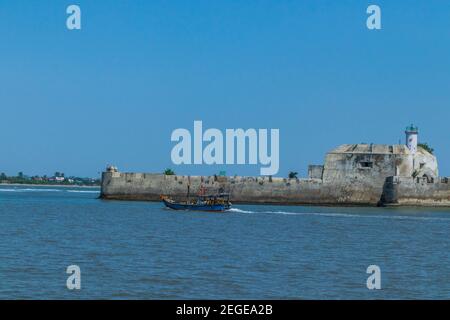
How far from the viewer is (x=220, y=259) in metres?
19.3

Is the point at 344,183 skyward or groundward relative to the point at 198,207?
skyward

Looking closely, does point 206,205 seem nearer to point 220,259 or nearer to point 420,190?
point 420,190

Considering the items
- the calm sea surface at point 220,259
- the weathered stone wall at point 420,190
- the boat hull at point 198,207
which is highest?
the weathered stone wall at point 420,190

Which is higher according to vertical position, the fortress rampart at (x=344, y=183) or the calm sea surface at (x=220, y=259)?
the fortress rampart at (x=344, y=183)

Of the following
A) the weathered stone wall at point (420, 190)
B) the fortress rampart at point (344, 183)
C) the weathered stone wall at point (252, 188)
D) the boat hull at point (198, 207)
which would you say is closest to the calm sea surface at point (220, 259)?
the boat hull at point (198, 207)

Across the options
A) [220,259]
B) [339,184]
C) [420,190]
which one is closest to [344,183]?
[339,184]

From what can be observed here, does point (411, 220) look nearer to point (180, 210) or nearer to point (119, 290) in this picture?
point (180, 210)

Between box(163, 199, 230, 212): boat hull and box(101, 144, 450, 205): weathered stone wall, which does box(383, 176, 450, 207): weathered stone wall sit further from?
box(163, 199, 230, 212): boat hull

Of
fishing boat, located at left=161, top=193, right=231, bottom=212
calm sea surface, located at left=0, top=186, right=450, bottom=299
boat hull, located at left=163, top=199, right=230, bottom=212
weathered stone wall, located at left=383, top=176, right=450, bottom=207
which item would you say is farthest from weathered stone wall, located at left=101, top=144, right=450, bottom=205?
calm sea surface, located at left=0, top=186, right=450, bottom=299

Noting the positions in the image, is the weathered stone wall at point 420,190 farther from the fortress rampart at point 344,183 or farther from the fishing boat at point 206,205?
the fishing boat at point 206,205

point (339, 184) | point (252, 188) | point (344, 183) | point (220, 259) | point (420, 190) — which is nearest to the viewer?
point (220, 259)

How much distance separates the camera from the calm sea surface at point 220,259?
48.0 feet
